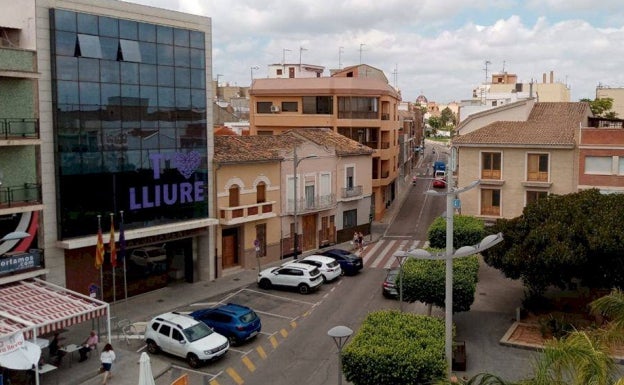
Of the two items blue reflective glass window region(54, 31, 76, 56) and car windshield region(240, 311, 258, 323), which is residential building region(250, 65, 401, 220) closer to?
blue reflective glass window region(54, 31, 76, 56)

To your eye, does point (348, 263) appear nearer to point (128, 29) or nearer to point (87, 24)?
point (128, 29)

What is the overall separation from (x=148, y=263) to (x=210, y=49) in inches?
528

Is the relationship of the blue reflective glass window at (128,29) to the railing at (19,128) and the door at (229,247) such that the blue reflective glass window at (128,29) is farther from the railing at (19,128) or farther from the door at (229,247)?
the door at (229,247)

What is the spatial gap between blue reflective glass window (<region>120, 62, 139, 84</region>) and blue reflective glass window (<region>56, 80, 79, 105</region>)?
280cm

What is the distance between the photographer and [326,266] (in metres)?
38.7

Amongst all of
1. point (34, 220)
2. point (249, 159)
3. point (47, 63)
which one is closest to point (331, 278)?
point (249, 159)

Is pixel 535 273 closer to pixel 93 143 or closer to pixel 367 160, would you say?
pixel 93 143

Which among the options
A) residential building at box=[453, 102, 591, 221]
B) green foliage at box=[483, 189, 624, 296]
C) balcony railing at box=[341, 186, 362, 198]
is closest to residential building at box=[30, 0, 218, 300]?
balcony railing at box=[341, 186, 362, 198]

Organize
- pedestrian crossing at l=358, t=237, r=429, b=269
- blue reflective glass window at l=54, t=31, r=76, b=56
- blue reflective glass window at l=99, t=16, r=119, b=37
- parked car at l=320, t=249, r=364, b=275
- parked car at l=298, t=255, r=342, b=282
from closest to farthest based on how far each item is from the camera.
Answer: blue reflective glass window at l=54, t=31, r=76, b=56
blue reflective glass window at l=99, t=16, r=119, b=37
parked car at l=298, t=255, r=342, b=282
parked car at l=320, t=249, r=364, b=275
pedestrian crossing at l=358, t=237, r=429, b=269

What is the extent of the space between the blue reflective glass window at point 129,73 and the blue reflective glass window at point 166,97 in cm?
177

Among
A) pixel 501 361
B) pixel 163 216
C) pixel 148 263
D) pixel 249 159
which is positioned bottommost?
pixel 501 361

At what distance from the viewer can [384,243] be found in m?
51.7

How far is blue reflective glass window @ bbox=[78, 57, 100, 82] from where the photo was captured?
30922 mm

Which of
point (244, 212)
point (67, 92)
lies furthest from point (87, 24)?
point (244, 212)
